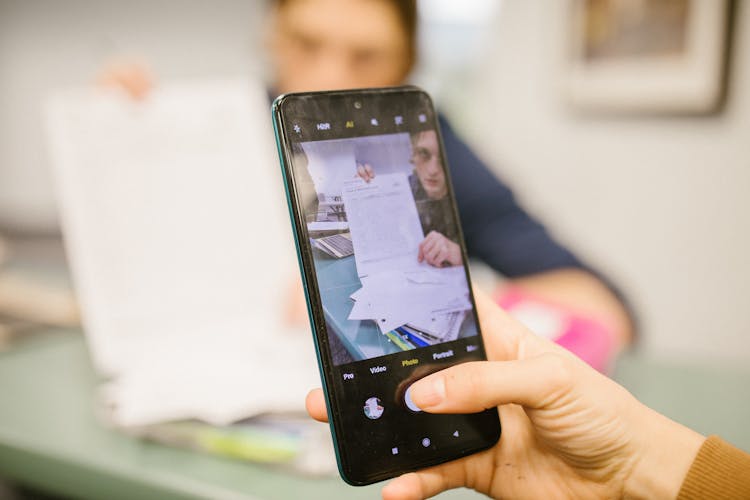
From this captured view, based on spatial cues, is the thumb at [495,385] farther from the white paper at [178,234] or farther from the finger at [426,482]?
the white paper at [178,234]

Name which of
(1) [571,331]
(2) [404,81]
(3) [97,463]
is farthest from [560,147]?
(3) [97,463]

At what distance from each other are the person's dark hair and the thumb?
0.67 m

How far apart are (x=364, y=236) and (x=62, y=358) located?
511 millimetres

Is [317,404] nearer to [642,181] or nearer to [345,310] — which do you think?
[345,310]

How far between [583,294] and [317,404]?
0.61 m

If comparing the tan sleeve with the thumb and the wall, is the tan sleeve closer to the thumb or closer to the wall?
the thumb

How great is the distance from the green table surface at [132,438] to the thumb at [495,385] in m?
0.12

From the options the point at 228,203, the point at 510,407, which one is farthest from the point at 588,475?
the point at 228,203

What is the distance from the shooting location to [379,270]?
40cm

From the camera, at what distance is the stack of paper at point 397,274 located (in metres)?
0.39

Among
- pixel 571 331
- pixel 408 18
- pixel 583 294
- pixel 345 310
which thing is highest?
pixel 408 18

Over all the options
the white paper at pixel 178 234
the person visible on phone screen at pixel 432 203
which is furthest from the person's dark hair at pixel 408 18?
the person visible on phone screen at pixel 432 203

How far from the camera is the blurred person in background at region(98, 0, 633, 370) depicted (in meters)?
0.87

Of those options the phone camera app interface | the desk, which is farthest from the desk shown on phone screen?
the desk
